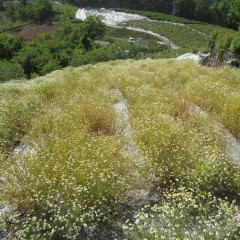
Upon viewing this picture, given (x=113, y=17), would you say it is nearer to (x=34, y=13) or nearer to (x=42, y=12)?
(x=42, y=12)

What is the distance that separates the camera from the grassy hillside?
3859mm

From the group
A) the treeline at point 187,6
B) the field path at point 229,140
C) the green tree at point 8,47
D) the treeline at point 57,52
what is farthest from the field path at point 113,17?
the field path at point 229,140

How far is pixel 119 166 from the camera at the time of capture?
489cm

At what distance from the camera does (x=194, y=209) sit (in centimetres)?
411

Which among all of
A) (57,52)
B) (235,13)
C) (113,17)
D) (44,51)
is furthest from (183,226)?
(113,17)

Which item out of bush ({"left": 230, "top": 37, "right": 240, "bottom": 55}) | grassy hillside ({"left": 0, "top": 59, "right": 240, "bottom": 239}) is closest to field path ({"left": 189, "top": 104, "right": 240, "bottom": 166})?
grassy hillside ({"left": 0, "top": 59, "right": 240, "bottom": 239})

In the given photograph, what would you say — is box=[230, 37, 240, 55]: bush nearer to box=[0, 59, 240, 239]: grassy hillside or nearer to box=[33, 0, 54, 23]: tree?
box=[0, 59, 240, 239]: grassy hillside

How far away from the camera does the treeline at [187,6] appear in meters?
74.6

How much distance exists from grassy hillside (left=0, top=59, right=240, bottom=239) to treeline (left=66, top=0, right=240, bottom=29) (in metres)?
66.0

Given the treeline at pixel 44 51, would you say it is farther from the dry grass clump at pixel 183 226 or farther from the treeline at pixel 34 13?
the dry grass clump at pixel 183 226

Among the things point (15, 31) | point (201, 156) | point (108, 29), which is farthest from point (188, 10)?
point (201, 156)

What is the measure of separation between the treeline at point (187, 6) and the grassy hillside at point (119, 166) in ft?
216

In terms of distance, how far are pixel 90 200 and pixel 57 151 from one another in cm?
123

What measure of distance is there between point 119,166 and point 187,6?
285ft
